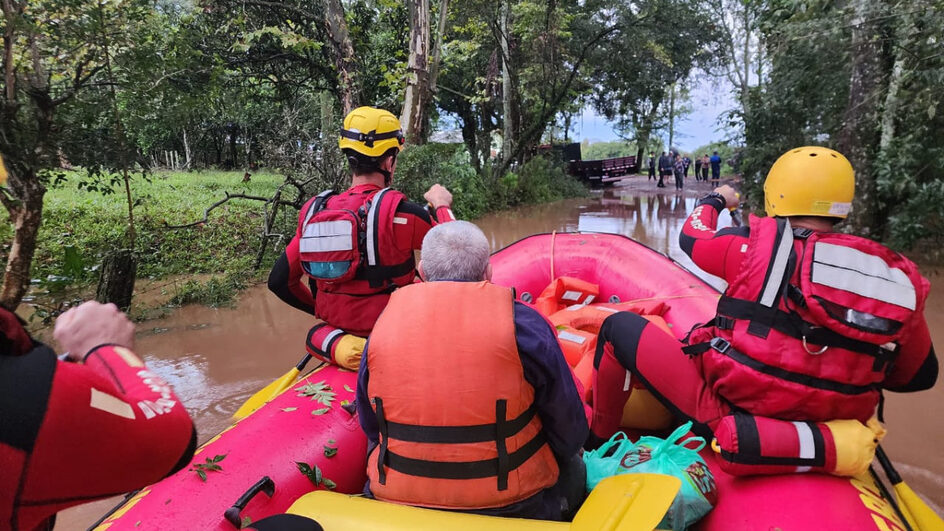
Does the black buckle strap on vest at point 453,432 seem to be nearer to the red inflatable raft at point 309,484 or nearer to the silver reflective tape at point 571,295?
the red inflatable raft at point 309,484

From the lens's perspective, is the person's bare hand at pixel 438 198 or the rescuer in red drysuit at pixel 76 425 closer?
the rescuer in red drysuit at pixel 76 425

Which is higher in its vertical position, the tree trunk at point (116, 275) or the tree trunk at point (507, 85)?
the tree trunk at point (507, 85)

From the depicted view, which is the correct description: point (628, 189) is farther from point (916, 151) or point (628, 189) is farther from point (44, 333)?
point (44, 333)

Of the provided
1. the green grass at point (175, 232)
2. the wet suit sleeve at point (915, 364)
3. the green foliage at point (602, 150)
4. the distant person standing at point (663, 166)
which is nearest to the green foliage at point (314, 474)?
Result: the wet suit sleeve at point (915, 364)

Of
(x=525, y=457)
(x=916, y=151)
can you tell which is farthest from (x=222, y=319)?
(x=916, y=151)

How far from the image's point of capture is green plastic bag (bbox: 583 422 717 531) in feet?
5.81

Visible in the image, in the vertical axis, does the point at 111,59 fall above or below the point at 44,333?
above

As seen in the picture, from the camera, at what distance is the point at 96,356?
99 cm

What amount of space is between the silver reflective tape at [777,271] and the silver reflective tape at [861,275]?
0.08m

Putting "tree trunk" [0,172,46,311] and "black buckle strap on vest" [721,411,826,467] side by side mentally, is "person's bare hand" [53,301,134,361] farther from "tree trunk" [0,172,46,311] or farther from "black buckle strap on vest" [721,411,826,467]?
"tree trunk" [0,172,46,311]

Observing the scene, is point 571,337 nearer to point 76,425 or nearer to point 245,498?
point 245,498

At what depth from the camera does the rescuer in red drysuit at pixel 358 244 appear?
2.46m

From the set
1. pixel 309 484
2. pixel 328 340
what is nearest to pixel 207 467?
pixel 309 484

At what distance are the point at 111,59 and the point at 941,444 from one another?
312 inches
